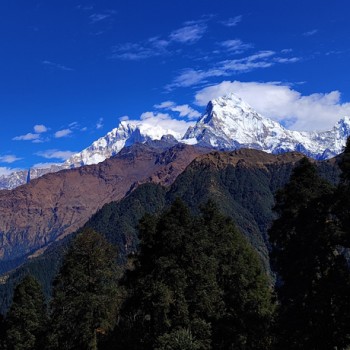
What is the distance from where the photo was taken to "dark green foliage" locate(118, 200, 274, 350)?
45750mm

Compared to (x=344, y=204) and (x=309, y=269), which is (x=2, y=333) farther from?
(x=344, y=204)

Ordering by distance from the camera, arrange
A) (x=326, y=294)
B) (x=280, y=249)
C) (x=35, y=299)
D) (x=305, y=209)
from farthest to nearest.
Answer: (x=35, y=299) → (x=280, y=249) → (x=305, y=209) → (x=326, y=294)

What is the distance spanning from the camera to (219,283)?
54.5 meters

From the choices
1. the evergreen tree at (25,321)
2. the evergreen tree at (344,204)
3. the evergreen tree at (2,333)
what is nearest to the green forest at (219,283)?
the evergreen tree at (344,204)

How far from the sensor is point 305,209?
134 feet

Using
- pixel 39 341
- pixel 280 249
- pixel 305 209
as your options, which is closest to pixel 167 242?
pixel 280 249

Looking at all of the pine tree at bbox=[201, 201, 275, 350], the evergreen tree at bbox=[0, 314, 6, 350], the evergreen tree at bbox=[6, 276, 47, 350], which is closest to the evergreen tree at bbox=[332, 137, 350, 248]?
the pine tree at bbox=[201, 201, 275, 350]

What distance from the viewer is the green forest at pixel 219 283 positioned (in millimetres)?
38344

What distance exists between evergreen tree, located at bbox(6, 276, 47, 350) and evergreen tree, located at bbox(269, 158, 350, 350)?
33829 millimetres

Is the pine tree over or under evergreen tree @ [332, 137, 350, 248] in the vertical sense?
under

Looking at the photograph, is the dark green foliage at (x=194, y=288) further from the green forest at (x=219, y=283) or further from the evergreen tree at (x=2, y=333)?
the evergreen tree at (x=2, y=333)

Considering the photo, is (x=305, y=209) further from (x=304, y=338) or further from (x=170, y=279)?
(x=170, y=279)

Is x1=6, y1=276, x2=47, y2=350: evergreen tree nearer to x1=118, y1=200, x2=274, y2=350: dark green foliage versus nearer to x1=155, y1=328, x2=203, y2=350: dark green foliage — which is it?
x1=118, y1=200, x2=274, y2=350: dark green foliage

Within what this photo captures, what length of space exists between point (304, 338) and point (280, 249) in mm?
8214
